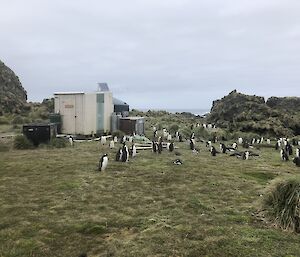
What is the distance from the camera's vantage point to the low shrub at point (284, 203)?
10.9 m

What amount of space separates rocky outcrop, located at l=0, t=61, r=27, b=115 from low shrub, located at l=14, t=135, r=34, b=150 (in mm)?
32769

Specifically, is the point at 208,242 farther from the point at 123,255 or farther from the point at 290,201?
the point at 290,201

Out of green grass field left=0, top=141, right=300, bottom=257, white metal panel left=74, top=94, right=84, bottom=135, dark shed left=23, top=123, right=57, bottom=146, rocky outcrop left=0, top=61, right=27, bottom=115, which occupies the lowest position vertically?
green grass field left=0, top=141, right=300, bottom=257

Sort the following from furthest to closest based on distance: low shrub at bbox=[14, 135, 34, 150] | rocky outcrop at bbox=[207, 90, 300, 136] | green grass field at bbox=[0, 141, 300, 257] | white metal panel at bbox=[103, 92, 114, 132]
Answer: rocky outcrop at bbox=[207, 90, 300, 136] < white metal panel at bbox=[103, 92, 114, 132] < low shrub at bbox=[14, 135, 34, 150] < green grass field at bbox=[0, 141, 300, 257]

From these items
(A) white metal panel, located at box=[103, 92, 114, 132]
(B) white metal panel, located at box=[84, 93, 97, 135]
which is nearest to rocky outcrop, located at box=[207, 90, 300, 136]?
(A) white metal panel, located at box=[103, 92, 114, 132]

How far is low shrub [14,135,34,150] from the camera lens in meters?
27.8

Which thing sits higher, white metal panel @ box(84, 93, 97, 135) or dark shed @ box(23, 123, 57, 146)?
white metal panel @ box(84, 93, 97, 135)

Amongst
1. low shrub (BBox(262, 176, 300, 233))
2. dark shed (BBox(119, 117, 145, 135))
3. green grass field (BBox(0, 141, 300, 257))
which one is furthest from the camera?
dark shed (BBox(119, 117, 145, 135))

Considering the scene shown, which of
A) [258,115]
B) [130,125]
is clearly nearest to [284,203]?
[130,125]

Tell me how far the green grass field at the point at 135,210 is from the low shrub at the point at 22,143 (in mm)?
6014

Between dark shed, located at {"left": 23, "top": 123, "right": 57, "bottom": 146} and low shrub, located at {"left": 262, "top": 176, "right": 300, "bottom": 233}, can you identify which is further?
dark shed, located at {"left": 23, "top": 123, "right": 57, "bottom": 146}

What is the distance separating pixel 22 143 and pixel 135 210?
17532 millimetres

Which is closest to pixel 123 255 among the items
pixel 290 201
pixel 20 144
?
pixel 290 201

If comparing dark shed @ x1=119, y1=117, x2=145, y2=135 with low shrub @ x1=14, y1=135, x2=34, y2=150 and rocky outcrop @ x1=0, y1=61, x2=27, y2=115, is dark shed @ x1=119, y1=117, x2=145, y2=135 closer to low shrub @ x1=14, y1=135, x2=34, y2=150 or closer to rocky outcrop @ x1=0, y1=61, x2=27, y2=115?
low shrub @ x1=14, y1=135, x2=34, y2=150
